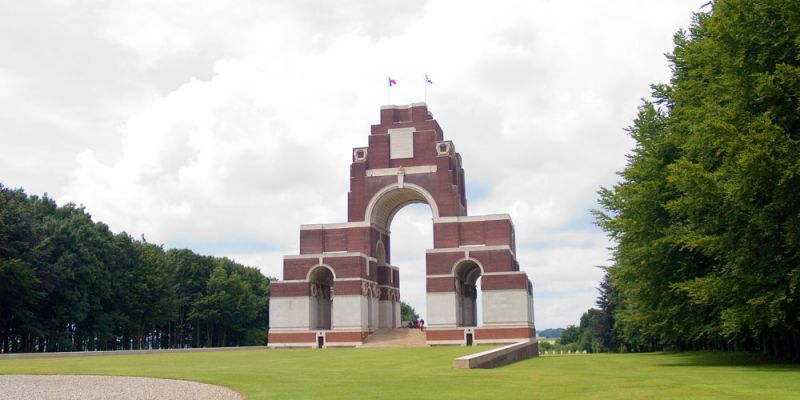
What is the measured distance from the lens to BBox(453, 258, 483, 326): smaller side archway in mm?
54844

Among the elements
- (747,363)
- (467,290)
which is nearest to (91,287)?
(467,290)

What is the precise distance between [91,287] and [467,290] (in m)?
31.1

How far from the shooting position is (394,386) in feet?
51.4

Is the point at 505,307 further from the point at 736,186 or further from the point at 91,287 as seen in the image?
the point at 736,186

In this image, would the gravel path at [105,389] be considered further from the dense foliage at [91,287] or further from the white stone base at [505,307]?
the white stone base at [505,307]

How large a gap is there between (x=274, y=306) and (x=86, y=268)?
47.1 ft

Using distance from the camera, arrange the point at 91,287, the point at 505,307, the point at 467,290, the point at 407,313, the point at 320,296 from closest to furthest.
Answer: the point at 505,307
the point at 91,287
the point at 320,296
the point at 467,290
the point at 407,313

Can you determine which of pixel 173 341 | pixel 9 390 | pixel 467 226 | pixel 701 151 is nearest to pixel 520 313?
pixel 467 226

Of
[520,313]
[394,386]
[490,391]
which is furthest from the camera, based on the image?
[520,313]

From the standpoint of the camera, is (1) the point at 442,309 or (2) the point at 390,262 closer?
(1) the point at 442,309

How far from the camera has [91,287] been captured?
56.7m

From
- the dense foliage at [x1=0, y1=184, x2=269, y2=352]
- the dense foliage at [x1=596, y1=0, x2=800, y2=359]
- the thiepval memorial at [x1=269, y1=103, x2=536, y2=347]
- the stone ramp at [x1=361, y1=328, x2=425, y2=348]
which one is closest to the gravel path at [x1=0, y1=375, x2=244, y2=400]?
the dense foliage at [x1=596, y1=0, x2=800, y2=359]

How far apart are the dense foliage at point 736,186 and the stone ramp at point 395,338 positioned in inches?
1141

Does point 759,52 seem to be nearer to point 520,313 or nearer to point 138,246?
point 520,313
